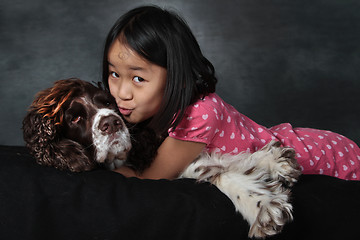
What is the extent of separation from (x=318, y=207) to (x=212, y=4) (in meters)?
2.97

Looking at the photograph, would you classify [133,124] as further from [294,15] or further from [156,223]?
[294,15]

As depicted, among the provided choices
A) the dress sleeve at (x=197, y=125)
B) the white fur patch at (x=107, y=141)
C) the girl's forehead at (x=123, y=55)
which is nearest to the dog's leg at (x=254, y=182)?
the dress sleeve at (x=197, y=125)

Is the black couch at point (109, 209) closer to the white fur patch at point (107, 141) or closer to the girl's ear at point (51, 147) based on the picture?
the girl's ear at point (51, 147)

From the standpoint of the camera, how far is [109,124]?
6.87 feet

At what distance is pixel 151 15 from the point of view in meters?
2.35

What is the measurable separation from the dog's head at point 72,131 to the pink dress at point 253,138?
1.27 feet

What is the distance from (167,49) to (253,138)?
0.78 meters

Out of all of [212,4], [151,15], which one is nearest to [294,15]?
[212,4]

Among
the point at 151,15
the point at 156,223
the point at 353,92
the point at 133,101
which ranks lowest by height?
the point at 353,92

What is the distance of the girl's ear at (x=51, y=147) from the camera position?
204 cm

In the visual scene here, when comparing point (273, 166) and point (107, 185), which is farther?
point (273, 166)

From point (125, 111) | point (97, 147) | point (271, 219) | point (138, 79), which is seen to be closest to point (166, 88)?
point (138, 79)

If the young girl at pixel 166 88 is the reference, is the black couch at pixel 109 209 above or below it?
below

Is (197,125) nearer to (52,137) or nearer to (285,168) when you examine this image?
(285,168)
